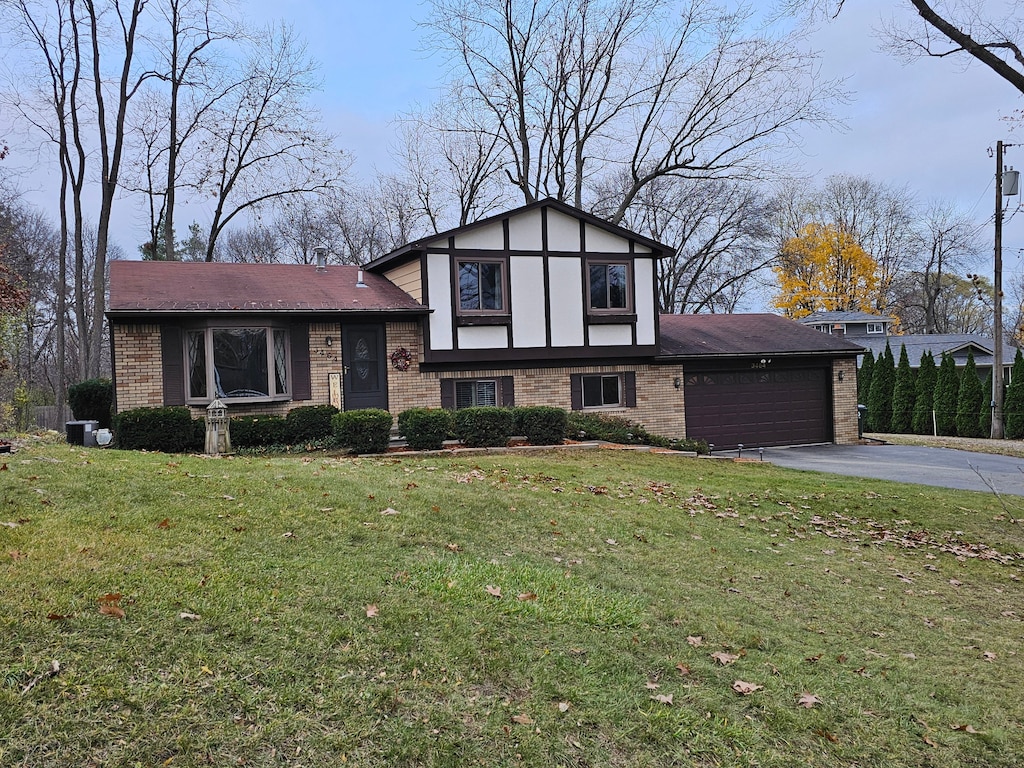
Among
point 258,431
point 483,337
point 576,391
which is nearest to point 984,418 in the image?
point 576,391

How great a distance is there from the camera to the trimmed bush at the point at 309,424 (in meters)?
13.4

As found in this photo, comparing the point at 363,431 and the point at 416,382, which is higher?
the point at 416,382

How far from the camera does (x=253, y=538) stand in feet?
18.3

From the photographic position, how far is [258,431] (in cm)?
1312

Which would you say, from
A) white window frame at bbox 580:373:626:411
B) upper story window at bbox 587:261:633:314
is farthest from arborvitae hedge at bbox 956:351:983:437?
upper story window at bbox 587:261:633:314

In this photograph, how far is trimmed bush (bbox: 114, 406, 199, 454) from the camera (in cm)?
1230

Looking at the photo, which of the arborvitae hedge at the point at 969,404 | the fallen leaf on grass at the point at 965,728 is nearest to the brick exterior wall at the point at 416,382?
the arborvitae hedge at the point at 969,404

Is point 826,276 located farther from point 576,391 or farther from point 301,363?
point 301,363

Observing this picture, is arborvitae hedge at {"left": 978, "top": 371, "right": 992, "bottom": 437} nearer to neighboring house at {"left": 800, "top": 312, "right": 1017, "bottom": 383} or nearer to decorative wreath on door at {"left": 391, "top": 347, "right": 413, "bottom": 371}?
neighboring house at {"left": 800, "top": 312, "right": 1017, "bottom": 383}

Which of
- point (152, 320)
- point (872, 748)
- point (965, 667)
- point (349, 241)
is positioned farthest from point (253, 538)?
point (349, 241)

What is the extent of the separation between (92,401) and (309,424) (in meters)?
6.08

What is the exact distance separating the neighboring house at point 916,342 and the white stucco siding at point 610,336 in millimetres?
13851

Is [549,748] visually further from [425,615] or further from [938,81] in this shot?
[938,81]

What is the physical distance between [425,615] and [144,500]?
3.33m
